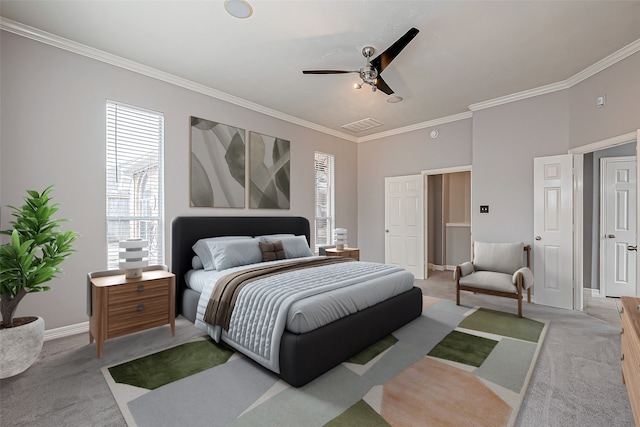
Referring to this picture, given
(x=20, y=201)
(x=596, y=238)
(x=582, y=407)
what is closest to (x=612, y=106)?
(x=596, y=238)

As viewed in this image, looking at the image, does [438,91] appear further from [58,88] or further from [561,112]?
[58,88]

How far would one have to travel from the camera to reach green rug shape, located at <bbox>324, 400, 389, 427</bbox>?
5.80ft

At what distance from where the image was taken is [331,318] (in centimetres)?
241

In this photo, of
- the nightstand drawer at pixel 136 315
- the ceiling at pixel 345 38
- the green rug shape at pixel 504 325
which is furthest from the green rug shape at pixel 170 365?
the ceiling at pixel 345 38

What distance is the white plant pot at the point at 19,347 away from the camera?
219 centimetres

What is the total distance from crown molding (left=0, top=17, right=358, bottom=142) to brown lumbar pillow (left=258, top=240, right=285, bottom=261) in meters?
2.20

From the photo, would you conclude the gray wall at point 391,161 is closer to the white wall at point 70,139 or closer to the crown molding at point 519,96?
the crown molding at point 519,96

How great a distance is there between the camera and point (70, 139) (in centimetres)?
306

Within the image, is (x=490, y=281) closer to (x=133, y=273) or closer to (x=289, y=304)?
(x=289, y=304)

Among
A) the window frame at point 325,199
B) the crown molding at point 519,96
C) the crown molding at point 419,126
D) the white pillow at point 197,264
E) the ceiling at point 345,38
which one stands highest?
the ceiling at point 345,38

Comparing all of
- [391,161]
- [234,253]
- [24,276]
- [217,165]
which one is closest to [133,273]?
[24,276]

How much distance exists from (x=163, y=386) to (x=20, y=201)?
89.8 inches

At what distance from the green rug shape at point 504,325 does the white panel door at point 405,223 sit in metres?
2.08

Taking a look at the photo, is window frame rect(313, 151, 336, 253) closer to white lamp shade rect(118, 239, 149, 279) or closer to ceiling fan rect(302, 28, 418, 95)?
ceiling fan rect(302, 28, 418, 95)
